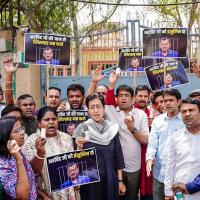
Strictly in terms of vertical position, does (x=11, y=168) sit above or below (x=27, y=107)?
below

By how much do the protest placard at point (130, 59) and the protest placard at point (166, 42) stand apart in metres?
0.55

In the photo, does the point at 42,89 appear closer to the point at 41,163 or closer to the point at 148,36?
the point at 148,36

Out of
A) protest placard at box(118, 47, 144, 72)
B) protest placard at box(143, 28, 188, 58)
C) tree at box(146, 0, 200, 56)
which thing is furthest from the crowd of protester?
tree at box(146, 0, 200, 56)

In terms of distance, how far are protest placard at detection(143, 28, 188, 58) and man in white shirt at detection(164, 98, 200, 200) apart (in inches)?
112

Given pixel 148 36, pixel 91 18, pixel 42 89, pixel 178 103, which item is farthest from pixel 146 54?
pixel 91 18

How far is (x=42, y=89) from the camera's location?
436 inches

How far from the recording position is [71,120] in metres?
5.62

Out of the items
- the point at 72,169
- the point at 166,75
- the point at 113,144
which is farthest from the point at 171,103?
the point at 166,75

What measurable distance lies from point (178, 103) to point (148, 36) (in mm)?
2170

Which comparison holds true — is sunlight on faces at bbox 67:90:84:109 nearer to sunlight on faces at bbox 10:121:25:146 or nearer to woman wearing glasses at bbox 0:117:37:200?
sunlight on faces at bbox 10:121:25:146

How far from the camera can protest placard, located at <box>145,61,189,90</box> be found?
272 inches

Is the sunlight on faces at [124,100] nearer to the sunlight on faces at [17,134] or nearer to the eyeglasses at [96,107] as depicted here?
the eyeglasses at [96,107]

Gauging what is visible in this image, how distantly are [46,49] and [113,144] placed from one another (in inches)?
91.6

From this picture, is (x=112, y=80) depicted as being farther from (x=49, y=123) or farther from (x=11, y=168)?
(x=11, y=168)
